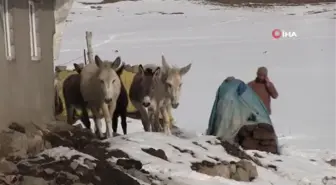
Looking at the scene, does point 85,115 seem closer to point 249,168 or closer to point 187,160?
point 187,160

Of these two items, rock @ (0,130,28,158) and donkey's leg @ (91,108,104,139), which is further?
donkey's leg @ (91,108,104,139)

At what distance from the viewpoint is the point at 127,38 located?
3547 cm

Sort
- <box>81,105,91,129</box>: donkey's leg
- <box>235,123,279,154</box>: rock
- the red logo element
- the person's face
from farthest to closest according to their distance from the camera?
the red logo element < the person's face < <box>235,123,279,154</box>: rock < <box>81,105,91,129</box>: donkey's leg

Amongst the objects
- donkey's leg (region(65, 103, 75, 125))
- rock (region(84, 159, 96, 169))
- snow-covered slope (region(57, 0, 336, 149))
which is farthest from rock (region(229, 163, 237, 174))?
snow-covered slope (region(57, 0, 336, 149))

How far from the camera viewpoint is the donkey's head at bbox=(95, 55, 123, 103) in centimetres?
927

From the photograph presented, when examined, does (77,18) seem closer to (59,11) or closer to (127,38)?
(127,38)

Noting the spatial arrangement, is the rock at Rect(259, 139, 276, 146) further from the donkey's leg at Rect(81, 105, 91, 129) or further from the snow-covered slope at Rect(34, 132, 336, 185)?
the donkey's leg at Rect(81, 105, 91, 129)

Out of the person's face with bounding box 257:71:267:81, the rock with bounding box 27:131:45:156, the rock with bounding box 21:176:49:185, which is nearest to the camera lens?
the rock with bounding box 21:176:49:185

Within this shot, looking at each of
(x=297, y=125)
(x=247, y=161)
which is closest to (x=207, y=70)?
(x=297, y=125)

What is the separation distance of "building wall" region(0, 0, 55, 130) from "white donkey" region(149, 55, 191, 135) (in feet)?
5.06

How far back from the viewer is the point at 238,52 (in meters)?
28.5

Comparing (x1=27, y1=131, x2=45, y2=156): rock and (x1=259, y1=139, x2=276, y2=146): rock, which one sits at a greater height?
(x1=27, y1=131, x2=45, y2=156): rock

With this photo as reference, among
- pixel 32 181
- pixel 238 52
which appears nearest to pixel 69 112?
pixel 32 181

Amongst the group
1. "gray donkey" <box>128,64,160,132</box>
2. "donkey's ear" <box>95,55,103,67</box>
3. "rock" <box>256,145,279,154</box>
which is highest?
"donkey's ear" <box>95,55,103,67</box>
